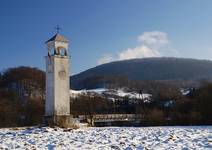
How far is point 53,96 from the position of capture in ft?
77.9

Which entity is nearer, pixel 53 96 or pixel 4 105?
pixel 53 96

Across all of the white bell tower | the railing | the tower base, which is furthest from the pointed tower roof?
the railing

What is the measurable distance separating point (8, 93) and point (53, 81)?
144 ft

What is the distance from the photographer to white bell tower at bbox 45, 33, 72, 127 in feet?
77.0

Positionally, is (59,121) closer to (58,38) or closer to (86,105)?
(58,38)

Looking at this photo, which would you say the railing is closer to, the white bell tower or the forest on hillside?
the forest on hillside

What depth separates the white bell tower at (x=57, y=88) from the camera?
2348cm

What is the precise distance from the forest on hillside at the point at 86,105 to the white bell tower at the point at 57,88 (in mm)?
18216

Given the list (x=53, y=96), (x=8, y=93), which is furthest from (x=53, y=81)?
(x=8, y=93)

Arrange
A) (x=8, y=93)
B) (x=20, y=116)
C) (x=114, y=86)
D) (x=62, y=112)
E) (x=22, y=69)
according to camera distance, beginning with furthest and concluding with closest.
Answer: (x=114, y=86)
(x=22, y=69)
(x=8, y=93)
(x=20, y=116)
(x=62, y=112)

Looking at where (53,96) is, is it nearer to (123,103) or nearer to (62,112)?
(62,112)

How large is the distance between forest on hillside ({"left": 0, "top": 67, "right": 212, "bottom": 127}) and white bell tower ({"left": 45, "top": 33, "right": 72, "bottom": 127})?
717 inches

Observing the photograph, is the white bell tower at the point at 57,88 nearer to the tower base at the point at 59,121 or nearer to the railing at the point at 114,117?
the tower base at the point at 59,121

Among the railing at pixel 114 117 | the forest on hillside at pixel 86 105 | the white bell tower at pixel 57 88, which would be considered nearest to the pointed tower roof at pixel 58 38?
the white bell tower at pixel 57 88
